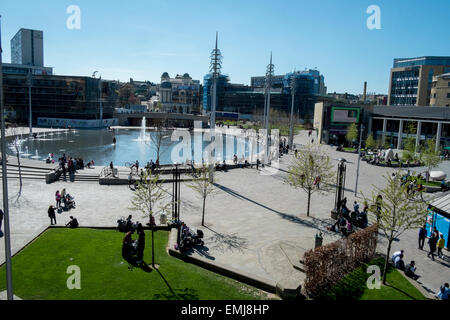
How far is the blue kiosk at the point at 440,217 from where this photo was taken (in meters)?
16.3

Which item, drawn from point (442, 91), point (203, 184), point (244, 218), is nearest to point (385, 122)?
point (442, 91)

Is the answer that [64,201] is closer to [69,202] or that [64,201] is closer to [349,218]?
[69,202]

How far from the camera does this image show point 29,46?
140125 mm

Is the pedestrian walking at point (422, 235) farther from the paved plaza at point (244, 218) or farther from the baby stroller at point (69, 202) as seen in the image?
the baby stroller at point (69, 202)

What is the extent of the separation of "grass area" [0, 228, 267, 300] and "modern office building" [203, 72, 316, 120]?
114368 mm

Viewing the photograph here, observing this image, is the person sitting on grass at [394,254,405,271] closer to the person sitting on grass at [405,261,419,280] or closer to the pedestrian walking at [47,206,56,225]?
the person sitting on grass at [405,261,419,280]

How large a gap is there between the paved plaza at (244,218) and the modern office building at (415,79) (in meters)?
71.8

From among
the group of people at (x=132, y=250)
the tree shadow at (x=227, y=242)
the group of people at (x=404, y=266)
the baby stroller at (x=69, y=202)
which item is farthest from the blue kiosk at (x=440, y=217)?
the baby stroller at (x=69, y=202)

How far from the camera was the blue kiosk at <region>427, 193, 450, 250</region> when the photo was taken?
1633 centimetres

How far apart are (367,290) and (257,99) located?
→ 440ft

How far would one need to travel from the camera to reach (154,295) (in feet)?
34.9

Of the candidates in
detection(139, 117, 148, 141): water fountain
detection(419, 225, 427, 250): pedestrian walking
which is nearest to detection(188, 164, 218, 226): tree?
detection(419, 225, 427, 250): pedestrian walking

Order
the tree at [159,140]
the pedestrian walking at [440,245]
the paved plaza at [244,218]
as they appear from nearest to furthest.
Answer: the paved plaza at [244,218] → the pedestrian walking at [440,245] → the tree at [159,140]
